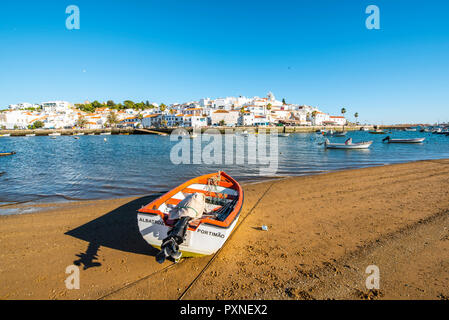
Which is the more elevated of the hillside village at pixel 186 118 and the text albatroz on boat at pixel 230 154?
the hillside village at pixel 186 118

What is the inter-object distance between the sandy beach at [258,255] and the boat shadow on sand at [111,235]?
3cm

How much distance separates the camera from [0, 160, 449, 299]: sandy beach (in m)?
4.19

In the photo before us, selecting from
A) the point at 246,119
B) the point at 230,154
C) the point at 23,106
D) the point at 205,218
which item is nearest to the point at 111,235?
the point at 205,218

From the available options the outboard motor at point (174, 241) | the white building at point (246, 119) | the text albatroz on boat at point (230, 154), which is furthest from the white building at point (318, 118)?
the outboard motor at point (174, 241)

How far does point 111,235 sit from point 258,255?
4.69 m

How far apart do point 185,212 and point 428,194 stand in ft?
38.7

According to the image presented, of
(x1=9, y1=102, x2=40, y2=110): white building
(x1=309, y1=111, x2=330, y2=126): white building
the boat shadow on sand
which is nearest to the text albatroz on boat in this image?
the boat shadow on sand

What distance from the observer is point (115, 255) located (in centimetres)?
541

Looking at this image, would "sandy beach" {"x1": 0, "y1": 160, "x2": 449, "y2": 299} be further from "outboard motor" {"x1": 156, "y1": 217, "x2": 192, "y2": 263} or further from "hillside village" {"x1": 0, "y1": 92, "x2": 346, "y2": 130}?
"hillside village" {"x1": 0, "y1": 92, "x2": 346, "y2": 130}

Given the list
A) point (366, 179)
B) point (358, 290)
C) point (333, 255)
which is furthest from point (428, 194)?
point (358, 290)

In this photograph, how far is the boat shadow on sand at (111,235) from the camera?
5.42 meters

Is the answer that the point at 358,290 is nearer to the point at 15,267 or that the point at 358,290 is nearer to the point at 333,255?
the point at 333,255

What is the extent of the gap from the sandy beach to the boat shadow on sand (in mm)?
32

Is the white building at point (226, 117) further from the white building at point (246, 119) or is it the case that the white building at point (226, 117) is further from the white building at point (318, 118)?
the white building at point (318, 118)
